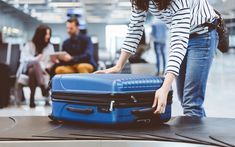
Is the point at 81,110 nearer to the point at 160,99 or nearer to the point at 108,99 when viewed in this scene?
the point at 108,99

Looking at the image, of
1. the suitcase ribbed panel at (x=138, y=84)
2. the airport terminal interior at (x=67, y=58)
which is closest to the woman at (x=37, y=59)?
the airport terminal interior at (x=67, y=58)

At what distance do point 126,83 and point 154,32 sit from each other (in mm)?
11289

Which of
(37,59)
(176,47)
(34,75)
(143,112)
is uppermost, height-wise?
(176,47)

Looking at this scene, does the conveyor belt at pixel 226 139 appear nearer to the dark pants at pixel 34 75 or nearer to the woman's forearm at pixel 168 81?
the woman's forearm at pixel 168 81

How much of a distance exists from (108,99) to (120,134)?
0.15 metres

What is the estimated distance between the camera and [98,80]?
60.5 inches

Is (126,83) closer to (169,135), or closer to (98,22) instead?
(169,135)

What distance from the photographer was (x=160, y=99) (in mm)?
1483

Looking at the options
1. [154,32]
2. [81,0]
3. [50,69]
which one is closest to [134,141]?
[50,69]

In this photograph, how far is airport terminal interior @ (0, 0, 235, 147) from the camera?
186 cm

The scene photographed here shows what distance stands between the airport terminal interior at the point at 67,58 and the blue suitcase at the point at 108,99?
7 centimetres

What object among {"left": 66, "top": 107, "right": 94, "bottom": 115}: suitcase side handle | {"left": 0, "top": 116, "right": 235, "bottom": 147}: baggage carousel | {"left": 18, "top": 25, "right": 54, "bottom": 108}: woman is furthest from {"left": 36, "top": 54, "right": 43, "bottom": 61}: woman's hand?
{"left": 66, "top": 107, "right": 94, "bottom": 115}: suitcase side handle

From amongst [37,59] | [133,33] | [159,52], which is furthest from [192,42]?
Answer: [159,52]

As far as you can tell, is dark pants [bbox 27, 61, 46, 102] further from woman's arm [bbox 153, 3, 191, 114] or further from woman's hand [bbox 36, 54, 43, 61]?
woman's arm [bbox 153, 3, 191, 114]
